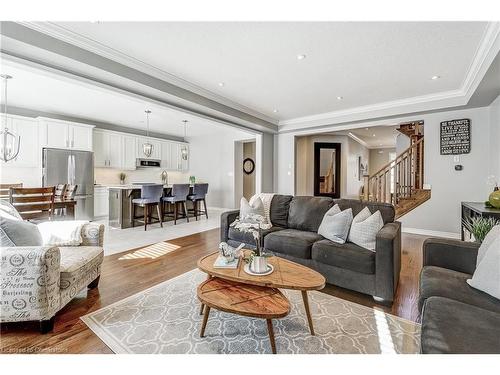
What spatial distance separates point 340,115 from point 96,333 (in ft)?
18.1

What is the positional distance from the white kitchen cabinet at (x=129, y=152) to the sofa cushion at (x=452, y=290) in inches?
284

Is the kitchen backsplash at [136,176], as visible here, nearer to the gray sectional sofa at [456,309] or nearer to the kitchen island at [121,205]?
the kitchen island at [121,205]

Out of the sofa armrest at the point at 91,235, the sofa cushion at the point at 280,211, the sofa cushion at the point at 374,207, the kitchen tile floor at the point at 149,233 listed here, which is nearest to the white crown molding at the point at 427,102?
the sofa cushion at the point at 374,207

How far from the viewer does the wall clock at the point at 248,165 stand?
879 centimetres

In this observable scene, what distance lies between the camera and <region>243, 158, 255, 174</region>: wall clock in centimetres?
879

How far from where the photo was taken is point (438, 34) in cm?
251

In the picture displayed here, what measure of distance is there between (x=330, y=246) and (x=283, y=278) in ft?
3.07

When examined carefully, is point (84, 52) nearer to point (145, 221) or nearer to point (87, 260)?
point (87, 260)

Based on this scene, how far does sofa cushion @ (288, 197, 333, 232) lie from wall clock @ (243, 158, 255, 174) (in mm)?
5464

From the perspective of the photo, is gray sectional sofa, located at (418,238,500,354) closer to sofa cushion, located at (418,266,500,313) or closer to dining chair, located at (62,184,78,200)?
sofa cushion, located at (418,266,500,313)

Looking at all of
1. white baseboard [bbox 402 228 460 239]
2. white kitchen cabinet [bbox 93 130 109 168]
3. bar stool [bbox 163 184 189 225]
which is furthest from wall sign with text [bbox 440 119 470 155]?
white kitchen cabinet [bbox 93 130 109 168]

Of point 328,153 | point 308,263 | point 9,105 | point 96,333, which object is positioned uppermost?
point 9,105

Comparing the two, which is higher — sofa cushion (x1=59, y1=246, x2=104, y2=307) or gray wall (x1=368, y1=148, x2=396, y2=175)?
gray wall (x1=368, y1=148, x2=396, y2=175)

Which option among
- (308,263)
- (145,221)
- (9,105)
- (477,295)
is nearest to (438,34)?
(477,295)
